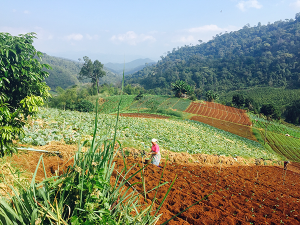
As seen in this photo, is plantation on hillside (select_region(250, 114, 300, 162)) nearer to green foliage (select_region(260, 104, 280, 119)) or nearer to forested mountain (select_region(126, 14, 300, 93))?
green foliage (select_region(260, 104, 280, 119))

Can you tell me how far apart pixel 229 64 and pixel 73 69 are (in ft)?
380

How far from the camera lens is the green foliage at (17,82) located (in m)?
3.43

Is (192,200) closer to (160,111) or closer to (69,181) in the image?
(69,181)

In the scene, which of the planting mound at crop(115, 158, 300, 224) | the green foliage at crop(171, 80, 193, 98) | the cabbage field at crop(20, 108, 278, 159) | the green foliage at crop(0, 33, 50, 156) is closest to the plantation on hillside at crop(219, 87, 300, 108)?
the green foliage at crop(171, 80, 193, 98)

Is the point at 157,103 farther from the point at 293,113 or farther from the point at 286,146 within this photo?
the point at 293,113

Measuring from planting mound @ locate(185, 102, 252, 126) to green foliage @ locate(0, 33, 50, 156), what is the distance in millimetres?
40354

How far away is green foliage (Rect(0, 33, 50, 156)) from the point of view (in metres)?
3.43

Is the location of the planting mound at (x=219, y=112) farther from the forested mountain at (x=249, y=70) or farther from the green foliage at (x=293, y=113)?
the forested mountain at (x=249, y=70)

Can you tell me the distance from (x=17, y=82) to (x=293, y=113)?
2509 inches

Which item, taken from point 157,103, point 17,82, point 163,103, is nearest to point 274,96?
point 163,103

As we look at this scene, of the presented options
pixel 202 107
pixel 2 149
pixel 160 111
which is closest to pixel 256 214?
pixel 2 149

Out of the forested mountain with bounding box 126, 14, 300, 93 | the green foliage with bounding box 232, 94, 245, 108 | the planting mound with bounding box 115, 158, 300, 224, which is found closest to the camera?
the planting mound with bounding box 115, 158, 300, 224

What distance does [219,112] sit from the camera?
144ft

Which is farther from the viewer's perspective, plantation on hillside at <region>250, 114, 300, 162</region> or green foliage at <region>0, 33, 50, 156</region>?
plantation on hillside at <region>250, 114, 300, 162</region>
